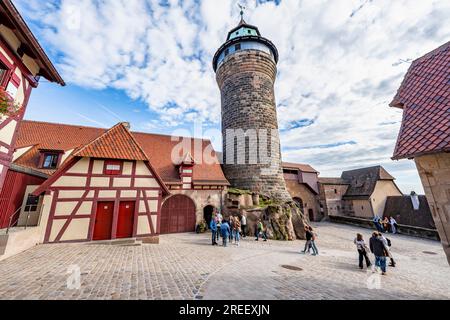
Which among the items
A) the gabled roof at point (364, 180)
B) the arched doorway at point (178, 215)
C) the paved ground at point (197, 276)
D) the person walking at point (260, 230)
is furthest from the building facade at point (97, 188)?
the gabled roof at point (364, 180)

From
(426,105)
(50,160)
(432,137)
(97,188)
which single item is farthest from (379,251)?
(50,160)

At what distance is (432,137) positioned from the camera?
12.0 ft

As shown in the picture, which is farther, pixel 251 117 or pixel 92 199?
pixel 251 117

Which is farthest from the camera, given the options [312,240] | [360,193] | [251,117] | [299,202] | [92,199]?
[360,193]

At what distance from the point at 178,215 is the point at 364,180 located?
25.4 metres

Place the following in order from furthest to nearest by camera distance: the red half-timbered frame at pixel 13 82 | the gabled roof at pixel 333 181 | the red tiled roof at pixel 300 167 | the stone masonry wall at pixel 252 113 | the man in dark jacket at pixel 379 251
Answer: the gabled roof at pixel 333 181 → the red tiled roof at pixel 300 167 → the stone masonry wall at pixel 252 113 → the man in dark jacket at pixel 379 251 → the red half-timbered frame at pixel 13 82

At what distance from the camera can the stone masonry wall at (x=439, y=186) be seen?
151 inches

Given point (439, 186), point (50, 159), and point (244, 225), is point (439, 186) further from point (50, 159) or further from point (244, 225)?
point (50, 159)

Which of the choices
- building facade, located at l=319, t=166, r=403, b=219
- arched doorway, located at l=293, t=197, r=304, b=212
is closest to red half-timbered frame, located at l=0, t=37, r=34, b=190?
arched doorway, located at l=293, t=197, r=304, b=212

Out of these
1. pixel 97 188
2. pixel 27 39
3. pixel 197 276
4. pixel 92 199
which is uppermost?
pixel 27 39

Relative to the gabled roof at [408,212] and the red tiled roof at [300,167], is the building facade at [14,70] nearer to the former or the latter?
the red tiled roof at [300,167]

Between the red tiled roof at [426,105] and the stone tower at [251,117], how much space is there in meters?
10.1

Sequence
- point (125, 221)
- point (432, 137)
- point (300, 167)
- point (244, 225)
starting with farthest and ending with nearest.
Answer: point (300, 167), point (244, 225), point (125, 221), point (432, 137)

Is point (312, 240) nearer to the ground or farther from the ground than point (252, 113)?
nearer to the ground
